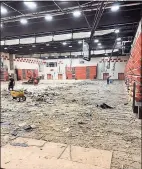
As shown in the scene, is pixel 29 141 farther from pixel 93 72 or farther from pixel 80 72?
pixel 80 72

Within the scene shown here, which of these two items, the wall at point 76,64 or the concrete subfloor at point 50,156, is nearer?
the concrete subfloor at point 50,156

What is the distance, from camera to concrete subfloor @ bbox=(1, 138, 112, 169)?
254 cm

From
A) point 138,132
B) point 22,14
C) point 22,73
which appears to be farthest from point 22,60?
point 138,132

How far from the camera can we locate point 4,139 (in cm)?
355

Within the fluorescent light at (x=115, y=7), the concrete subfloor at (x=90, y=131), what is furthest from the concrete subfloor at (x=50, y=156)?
the fluorescent light at (x=115, y=7)

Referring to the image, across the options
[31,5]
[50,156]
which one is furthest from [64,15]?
[50,156]

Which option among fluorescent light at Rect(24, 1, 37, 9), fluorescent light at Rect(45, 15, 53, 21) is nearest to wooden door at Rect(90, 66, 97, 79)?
fluorescent light at Rect(45, 15, 53, 21)

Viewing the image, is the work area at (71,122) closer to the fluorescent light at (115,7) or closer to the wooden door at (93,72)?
the fluorescent light at (115,7)

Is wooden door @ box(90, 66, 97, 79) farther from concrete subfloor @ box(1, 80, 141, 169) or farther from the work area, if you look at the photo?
concrete subfloor @ box(1, 80, 141, 169)

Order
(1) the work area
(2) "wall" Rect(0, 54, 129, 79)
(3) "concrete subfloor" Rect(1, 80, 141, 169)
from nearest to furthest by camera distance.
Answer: (1) the work area, (3) "concrete subfloor" Rect(1, 80, 141, 169), (2) "wall" Rect(0, 54, 129, 79)

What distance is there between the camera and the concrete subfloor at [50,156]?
100 inches

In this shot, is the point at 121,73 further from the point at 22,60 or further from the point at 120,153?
the point at 120,153

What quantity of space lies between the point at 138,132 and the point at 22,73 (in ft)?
84.3

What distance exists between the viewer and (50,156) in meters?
2.82
